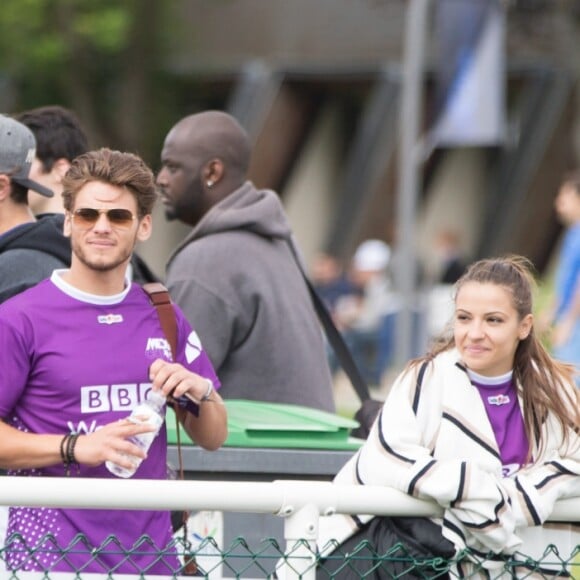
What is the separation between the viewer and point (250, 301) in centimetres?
553

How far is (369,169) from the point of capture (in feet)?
84.4

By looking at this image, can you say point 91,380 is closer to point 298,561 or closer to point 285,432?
point 298,561

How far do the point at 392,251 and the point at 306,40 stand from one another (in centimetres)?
425

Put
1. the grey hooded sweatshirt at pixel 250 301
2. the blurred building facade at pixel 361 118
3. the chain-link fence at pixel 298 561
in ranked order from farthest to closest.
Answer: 1. the blurred building facade at pixel 361 118
2. the grey hooded sweatshirt at pixel 250 301
3. the chain-link fence at pixel 298 561

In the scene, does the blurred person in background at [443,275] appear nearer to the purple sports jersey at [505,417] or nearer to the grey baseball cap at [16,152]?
the grey baseball cap at [16,152]

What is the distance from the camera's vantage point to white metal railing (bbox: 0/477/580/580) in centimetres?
346

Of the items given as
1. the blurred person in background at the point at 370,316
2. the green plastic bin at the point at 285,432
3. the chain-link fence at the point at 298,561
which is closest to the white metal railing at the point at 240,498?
the chain-link fence at the point at 298,561

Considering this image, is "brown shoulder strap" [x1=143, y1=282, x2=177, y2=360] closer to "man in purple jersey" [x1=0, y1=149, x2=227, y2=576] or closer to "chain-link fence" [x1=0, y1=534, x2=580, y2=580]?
"man in purple jersey" [x1=0, y1=149, x2=227, y2=576]

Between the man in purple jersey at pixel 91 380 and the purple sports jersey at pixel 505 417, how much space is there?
0.67 metres

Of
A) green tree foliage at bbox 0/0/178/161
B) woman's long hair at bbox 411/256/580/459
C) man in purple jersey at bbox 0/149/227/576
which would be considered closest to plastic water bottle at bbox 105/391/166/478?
man in purple jersey at bbox 0/149/227/576

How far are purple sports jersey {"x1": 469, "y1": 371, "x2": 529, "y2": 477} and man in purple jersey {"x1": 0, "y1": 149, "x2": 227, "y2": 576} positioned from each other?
0.67 m

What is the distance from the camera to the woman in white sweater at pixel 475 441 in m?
3.72

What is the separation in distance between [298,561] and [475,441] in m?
0.59

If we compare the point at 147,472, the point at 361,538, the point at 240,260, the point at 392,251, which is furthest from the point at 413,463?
the point at 392,251
